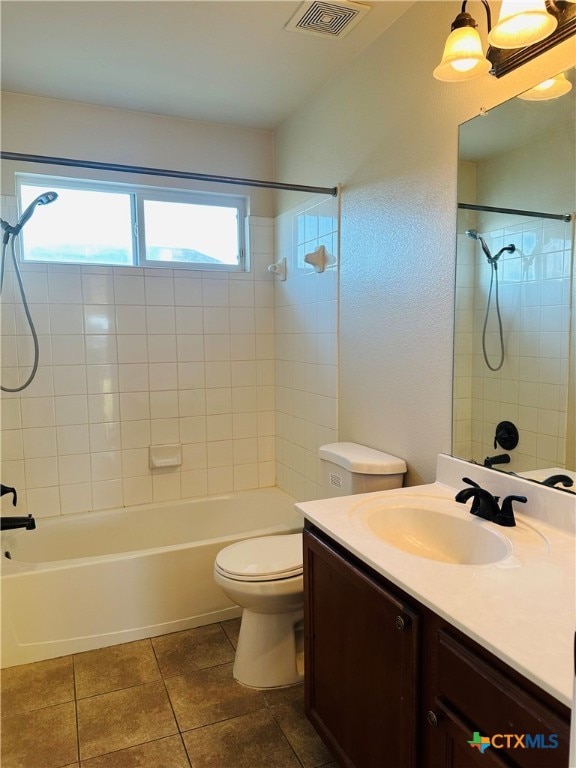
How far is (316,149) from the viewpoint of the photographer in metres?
2.64

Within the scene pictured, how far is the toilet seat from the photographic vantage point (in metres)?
1.88

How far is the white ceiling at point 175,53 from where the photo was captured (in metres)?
1.91

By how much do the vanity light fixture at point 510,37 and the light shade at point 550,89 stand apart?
8 centimetres

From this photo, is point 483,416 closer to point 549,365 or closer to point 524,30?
point 549,365

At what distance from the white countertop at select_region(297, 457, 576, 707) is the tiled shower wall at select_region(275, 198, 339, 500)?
1233mm

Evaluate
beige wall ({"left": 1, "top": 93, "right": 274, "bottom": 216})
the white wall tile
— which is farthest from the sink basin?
beige wall ({"left": 1, "top": 93, "right": 274, "bottom": 216})

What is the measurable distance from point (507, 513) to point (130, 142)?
268cm

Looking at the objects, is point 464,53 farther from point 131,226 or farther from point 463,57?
point 131,226

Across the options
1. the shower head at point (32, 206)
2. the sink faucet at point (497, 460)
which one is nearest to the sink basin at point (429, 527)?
the sink faucet at point (497, 460)

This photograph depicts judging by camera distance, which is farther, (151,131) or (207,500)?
(207,500)

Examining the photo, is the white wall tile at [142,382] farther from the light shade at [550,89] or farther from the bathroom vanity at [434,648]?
the bathroom vanity at [434,648]

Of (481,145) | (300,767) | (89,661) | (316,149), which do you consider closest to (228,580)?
(300,767)

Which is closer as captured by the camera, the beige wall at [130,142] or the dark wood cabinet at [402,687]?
the dark wood cabinet at [402,687]

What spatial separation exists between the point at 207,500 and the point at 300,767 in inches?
67.0
